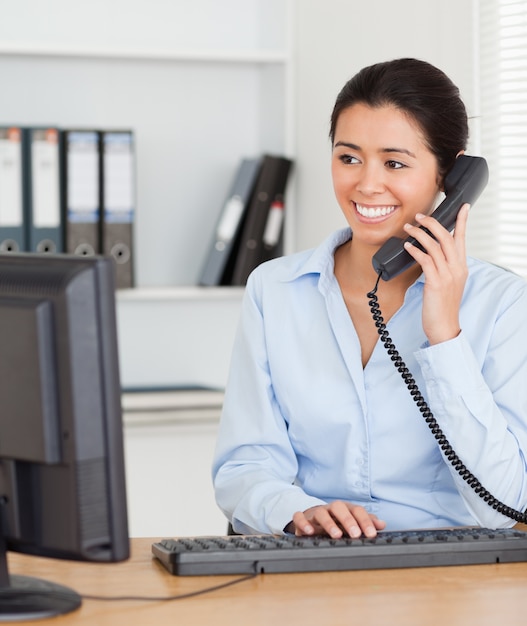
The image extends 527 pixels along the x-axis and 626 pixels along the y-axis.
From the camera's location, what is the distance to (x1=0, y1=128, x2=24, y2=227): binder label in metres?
2.84

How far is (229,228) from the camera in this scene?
307 centimetres

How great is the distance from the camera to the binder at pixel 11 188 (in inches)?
112

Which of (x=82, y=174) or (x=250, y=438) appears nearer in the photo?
(x=250, y=438)

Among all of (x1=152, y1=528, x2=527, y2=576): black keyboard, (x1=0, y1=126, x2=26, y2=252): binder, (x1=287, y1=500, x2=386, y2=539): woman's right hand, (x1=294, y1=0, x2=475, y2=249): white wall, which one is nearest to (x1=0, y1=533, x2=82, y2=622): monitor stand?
A: (x1=152, y1=528, x2=527, y2=576): black keyboard

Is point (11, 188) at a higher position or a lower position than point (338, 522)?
higher

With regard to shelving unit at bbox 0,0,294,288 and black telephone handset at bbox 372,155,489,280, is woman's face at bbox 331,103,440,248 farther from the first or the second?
shelving unit at bbox 0,0,294,288

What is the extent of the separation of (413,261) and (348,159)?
224 millimetres

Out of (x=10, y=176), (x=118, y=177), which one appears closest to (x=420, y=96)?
(x=118, y=177)

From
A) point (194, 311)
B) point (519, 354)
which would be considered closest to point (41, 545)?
point (519, 354)

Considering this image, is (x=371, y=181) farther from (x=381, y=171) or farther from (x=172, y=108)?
(x=172, y=108)

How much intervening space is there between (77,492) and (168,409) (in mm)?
1871

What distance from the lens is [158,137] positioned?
3.17 metres

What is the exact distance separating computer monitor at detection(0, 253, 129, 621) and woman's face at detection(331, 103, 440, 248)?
782mm

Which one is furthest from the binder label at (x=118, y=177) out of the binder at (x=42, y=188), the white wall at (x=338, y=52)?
→ the white wall at (x=338, y=52)
